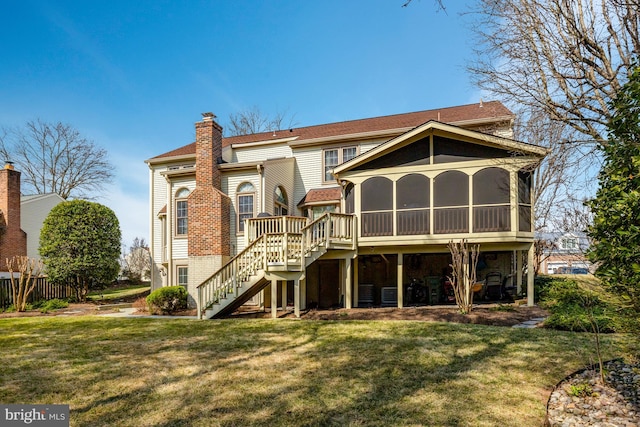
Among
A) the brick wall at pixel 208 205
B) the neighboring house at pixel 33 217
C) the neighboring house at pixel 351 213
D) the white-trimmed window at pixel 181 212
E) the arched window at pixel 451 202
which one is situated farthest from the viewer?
the neighboring house at pixel 33 217

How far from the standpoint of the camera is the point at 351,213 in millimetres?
14117

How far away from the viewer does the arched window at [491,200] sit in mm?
12203

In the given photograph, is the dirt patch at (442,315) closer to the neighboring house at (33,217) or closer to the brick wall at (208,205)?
the brick wall at (208,205)

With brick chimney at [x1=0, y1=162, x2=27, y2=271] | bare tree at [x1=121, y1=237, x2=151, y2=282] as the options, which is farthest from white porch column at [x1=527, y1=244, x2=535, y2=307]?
bare tree at [x1=121, y1=237, x2=151, y2=282]

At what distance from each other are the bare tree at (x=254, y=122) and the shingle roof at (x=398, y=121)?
14.4 metres

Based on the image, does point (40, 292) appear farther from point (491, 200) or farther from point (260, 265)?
point (491, 200)

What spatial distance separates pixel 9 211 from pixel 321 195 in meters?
17.1

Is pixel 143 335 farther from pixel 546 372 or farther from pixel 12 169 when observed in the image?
pixel 12 169

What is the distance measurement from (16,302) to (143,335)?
30.9ft

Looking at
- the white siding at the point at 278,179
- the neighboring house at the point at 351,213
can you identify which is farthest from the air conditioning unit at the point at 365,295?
the white siding at the point at 278,179

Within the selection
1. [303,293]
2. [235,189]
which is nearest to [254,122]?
[235,189]

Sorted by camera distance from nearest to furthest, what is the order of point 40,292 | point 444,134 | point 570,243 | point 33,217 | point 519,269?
point 444,134 < point 519,269 < point 570,243 < point 40,292 < point 33,217

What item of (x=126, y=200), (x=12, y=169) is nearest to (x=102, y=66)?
(x=12, y=169)

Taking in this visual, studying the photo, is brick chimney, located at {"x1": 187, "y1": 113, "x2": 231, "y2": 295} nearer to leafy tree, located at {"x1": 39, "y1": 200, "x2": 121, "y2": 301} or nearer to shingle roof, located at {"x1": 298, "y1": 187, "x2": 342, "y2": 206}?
shingle roof, located at {"x1": 298, "y1": 187, "x2": 342, "y2": 206}
